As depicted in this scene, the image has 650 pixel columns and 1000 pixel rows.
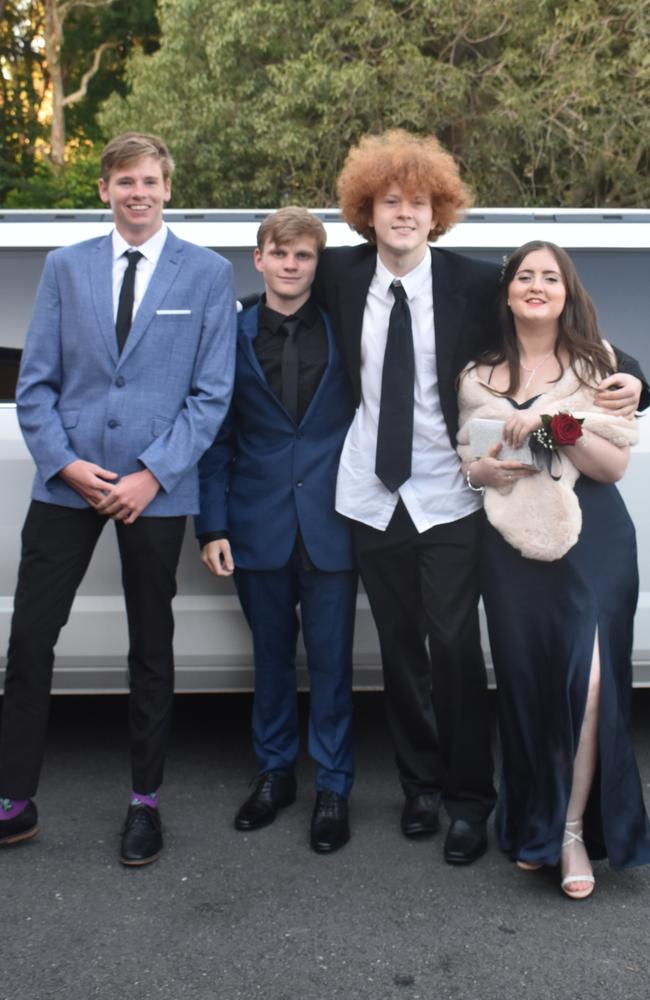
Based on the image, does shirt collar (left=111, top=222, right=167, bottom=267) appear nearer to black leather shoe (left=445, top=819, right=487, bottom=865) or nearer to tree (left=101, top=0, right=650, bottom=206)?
black leather shoe (left=445, top=819, right=487, bottom=865)

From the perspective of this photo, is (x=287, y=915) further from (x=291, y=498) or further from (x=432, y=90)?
(x=432, y=90)

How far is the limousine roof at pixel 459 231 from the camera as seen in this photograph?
12.6ft

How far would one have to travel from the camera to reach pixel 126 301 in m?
3.33

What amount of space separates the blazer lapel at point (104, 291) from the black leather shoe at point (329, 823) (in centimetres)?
148

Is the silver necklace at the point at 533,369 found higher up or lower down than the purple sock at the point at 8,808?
higher up

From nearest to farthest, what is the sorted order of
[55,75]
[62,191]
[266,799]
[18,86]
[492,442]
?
[492,442], [266,799], [62,191], [55,75], [18,86]

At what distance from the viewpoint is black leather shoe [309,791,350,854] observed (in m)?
3.47

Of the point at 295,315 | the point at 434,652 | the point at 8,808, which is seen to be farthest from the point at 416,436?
the point at 8,808

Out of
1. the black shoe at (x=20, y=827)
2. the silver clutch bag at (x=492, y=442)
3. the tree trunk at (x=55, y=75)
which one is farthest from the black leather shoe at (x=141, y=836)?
the tree trunk at (x=55, y=75)

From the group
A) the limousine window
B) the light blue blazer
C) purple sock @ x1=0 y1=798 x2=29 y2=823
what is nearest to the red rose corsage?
the light blue blazer

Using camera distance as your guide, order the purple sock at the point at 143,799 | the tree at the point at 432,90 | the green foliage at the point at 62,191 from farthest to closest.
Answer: the green foliage at the point at 62,191 < the tree at the point at 432,90 < the purple sock at the point at 143,799

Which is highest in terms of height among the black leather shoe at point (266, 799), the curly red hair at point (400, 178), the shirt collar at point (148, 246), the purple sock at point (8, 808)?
the curly red hair at point (400, 178)

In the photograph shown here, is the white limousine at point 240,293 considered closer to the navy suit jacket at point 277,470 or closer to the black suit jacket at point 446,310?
the navy suit jacket at point 277,470

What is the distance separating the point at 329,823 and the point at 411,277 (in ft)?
5.39
